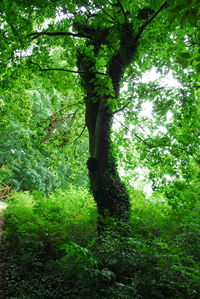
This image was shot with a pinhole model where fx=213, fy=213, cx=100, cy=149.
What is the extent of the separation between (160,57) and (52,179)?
1474 centimetres

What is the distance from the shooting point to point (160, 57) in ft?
22.7

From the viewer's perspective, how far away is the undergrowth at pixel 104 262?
9.01 ft

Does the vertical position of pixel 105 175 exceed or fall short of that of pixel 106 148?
it falls short

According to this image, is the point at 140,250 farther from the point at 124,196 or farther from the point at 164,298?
the point at 124,196

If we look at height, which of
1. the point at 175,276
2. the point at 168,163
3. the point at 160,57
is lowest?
the point at 175,276

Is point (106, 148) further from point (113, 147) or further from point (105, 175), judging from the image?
point (105, 175)

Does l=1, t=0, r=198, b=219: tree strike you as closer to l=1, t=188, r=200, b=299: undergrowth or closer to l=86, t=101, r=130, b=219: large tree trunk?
l=86, t=101, r=130, b=219: large tree trunk

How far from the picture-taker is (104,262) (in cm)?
348

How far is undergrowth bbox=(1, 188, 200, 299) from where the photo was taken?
9.01 ft

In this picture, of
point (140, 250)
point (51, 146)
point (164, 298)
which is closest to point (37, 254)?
point (140, 250)

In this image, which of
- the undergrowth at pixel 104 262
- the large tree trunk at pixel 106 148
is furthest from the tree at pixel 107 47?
the undergrowth at pixel 104 262

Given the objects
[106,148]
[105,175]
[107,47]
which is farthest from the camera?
[107,47]

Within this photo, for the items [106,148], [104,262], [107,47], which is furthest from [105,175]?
[107,47]

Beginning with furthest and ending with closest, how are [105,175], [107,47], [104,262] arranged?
[107,47] → [105,175] → [104,262]
